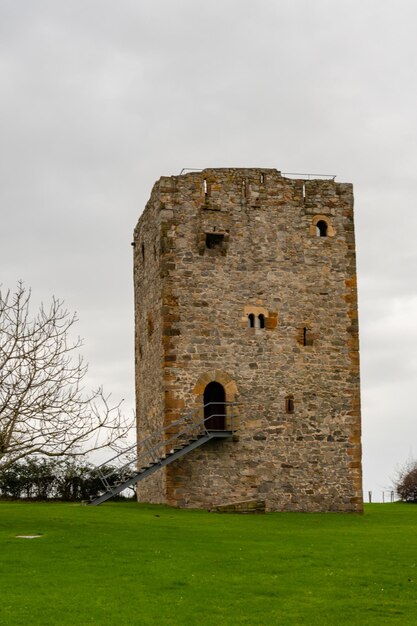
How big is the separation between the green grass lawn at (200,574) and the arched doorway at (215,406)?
740cm

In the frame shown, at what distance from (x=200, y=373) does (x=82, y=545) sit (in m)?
12.4

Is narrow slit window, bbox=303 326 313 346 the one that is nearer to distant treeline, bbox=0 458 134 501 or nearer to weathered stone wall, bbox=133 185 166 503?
weathered stone wall, bbox=133 185 166 503

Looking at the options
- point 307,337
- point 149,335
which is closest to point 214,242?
point 149,335

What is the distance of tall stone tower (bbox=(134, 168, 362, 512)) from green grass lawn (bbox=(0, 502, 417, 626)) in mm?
6644

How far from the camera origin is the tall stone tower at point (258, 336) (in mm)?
30625

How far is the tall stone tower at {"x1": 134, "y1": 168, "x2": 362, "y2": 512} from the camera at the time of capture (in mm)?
30625

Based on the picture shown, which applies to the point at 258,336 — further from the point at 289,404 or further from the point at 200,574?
the point at 200,574

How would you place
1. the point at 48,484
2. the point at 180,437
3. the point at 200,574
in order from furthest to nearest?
the point at 48,484 < the point at 180,437 < the point at 200,574

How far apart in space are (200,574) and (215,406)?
630 inches

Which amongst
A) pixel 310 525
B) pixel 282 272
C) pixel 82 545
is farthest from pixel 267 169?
pixel 82 545

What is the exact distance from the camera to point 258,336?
3141cm

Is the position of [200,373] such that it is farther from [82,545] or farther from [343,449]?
[82,545]

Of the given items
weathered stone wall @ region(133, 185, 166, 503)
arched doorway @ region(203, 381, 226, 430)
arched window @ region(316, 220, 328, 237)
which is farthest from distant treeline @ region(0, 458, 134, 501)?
arched window @ region(316, 220, 328, 237)

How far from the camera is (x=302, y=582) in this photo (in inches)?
607
